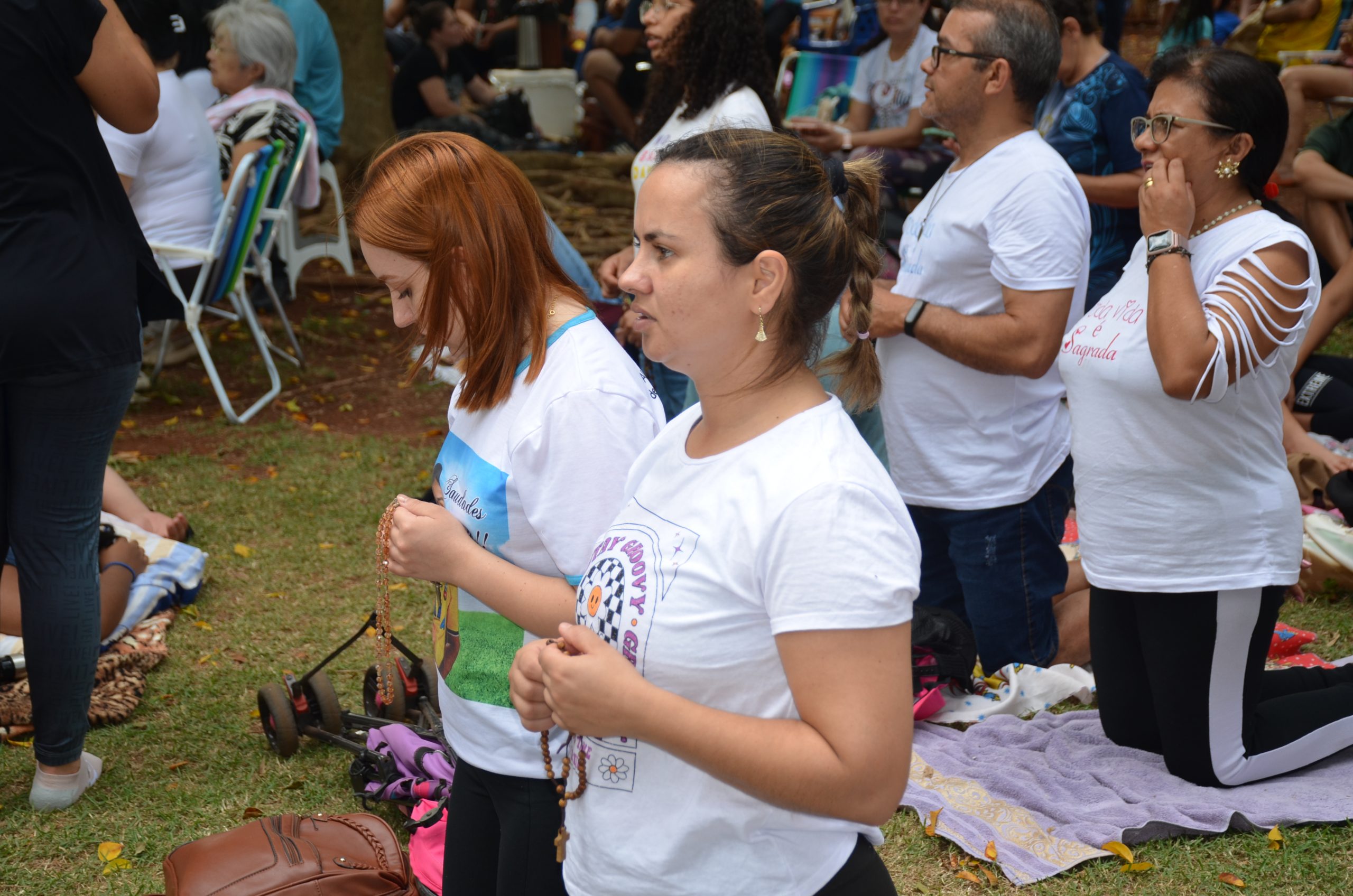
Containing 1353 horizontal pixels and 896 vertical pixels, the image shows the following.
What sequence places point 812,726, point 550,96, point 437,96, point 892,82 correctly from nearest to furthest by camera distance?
point 812,726
point 892,82
point 437,96
point 550,96

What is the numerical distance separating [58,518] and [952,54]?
2.50 metres

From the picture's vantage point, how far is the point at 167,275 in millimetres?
5863

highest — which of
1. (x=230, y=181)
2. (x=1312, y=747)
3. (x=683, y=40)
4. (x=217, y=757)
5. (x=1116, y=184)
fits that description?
(x=683, y=40)

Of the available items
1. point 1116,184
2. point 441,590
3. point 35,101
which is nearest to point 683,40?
point 1116,184

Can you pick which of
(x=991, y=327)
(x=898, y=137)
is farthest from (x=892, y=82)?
(x=991, y=327)

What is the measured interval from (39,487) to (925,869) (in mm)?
2253

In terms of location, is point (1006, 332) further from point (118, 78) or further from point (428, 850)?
point (118, 78)

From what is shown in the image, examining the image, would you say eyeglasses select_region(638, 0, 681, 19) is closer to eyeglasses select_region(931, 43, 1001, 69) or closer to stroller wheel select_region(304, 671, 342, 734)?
eyeglasses select_region(931, 43, 1001, 69)

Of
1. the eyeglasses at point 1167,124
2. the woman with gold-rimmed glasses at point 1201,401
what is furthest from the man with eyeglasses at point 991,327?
the eyeglasses at point 1167,124

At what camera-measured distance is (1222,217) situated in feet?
8.77

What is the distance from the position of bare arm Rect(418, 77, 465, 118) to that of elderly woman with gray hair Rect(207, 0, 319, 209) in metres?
3.17

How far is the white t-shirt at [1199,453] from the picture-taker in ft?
8.55

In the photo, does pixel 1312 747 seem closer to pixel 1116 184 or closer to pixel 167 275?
pixel 1116 184

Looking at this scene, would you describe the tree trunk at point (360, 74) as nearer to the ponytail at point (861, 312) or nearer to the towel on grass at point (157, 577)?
the towel on grass at point (157, 577)
